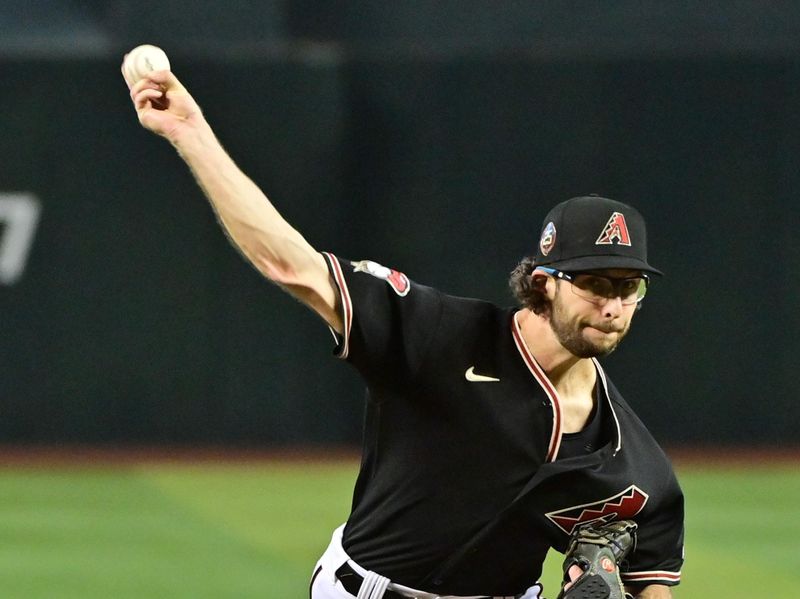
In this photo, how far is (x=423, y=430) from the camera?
437 cm

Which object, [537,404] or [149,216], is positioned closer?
[537,404]

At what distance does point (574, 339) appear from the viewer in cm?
437

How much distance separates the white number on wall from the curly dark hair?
795 cm

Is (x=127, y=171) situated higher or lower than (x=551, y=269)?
higher

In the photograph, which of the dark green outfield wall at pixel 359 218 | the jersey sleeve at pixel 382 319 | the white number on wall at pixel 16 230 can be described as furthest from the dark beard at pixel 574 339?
the white number on wall at pixel 16 230

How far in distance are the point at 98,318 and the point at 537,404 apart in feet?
27.2

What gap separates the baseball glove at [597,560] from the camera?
4.35 meters

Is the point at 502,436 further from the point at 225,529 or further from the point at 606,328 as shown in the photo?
the point at 225,529

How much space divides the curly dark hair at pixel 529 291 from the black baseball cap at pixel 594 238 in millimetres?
94

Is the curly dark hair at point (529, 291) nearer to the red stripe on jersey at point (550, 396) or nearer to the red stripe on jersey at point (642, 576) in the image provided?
the red stripe on jersey at point (550, 396)

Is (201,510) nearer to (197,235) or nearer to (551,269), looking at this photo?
(197,235)

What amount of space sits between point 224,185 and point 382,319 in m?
0.62

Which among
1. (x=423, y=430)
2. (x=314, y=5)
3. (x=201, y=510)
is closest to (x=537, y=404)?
(x=423, y=430)

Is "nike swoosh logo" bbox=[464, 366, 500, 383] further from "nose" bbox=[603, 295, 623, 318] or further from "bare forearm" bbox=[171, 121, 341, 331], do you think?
"bare forearm" bbox=[171, 121, 341, 331]
